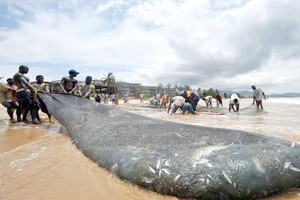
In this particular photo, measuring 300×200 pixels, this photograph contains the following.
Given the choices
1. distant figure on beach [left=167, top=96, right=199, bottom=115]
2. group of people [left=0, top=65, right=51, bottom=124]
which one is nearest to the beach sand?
group of people [left=0, top=65, right=51, bottom=124]

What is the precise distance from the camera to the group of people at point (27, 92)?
23.0 ft

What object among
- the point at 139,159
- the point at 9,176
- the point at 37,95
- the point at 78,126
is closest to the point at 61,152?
the point at 78,126

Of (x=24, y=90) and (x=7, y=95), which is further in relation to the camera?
(x=7, y=95)

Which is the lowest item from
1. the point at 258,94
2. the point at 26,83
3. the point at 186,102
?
the point at 186,102

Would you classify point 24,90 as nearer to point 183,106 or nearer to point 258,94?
point 183,106

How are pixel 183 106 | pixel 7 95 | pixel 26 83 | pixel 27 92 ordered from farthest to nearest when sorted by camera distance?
pixel 183 106 → pixel 7 95 → pixel 27 92 → pixel 26 83

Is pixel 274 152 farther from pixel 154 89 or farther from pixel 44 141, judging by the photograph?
pixel 154 89

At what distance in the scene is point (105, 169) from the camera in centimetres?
293

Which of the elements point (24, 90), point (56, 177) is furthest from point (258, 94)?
point (56, 177)

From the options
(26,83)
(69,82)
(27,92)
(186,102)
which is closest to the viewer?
(26,83)

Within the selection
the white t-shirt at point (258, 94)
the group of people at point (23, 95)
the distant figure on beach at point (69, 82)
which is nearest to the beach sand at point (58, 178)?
the group of people at point (23, 95)

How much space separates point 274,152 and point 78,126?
293 cm

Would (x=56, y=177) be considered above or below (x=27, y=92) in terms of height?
below

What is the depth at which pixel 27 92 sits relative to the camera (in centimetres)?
721
